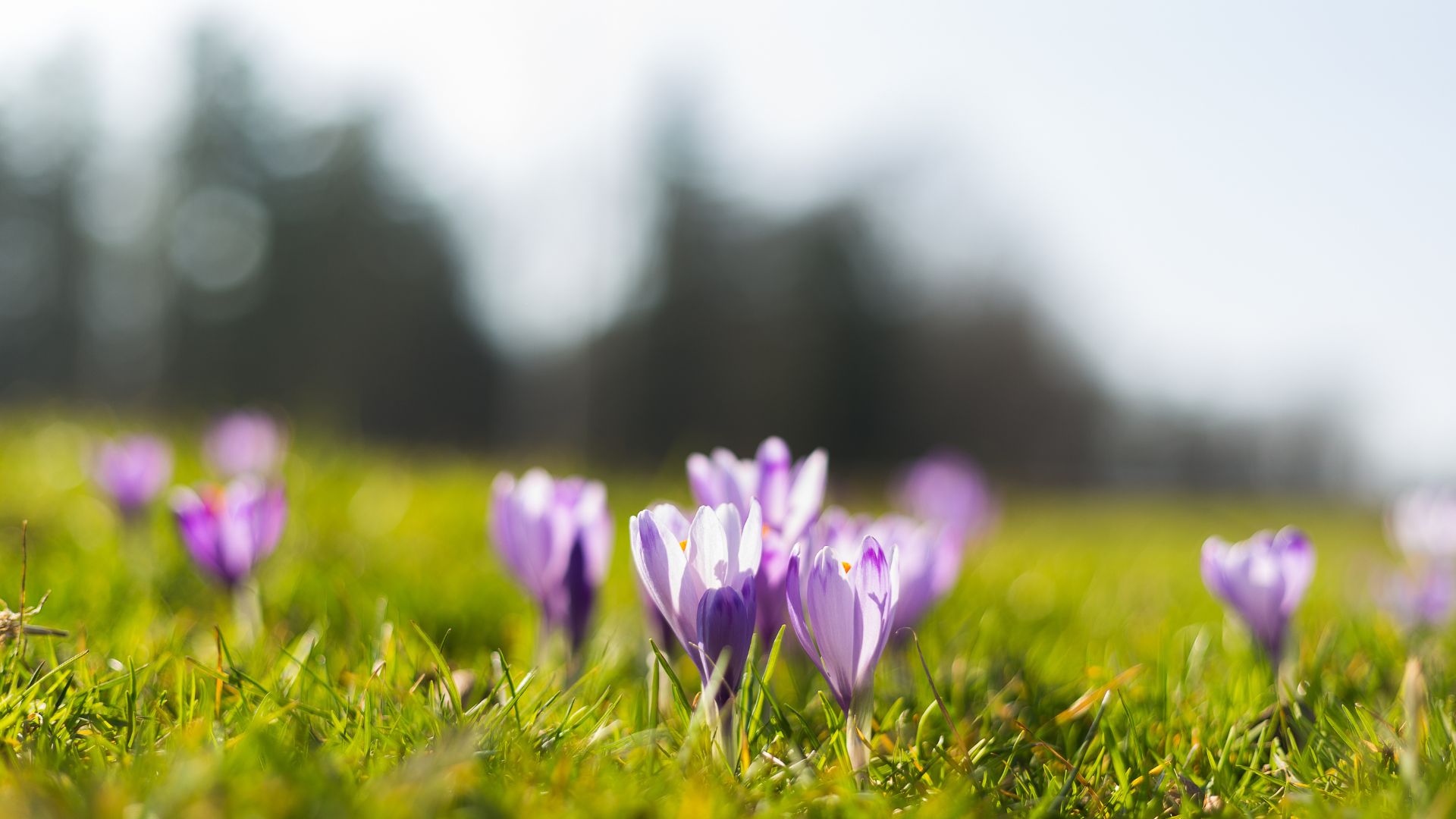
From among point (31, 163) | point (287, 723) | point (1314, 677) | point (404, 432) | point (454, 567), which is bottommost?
point (404, 432)

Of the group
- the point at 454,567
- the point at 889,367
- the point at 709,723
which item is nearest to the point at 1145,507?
the point at 889,367

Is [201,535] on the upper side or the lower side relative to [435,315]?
upper

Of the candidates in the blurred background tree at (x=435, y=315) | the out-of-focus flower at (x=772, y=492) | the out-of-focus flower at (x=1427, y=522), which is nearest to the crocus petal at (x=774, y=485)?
the out-of-focus flower at (x=772, y=492)

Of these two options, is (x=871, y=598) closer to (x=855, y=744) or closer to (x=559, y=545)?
(x=855, y=744)

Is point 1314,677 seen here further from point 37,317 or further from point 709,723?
point 37,317

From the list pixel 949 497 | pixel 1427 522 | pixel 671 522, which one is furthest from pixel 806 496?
pixel 949 497

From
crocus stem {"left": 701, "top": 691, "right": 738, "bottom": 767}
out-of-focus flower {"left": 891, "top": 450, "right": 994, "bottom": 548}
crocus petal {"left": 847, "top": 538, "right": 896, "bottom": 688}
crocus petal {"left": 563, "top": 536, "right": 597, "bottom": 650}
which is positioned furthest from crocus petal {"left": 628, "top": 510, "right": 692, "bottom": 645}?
out-of-focus flower {"left": 891, "top": 450, "right": 994, "bottom": 548}

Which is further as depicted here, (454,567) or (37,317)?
(37,317)
